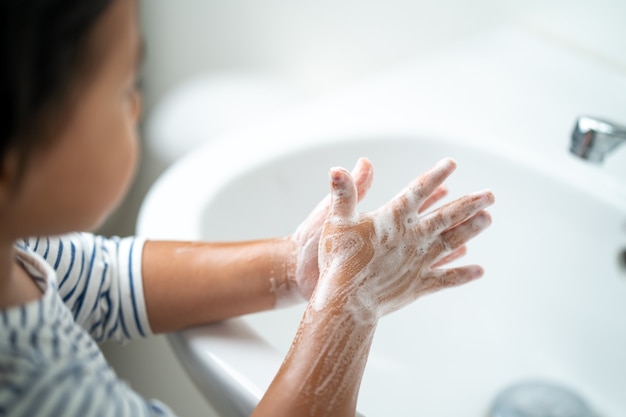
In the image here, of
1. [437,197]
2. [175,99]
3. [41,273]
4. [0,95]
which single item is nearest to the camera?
[0,95]

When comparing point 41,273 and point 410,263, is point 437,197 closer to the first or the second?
point 410,263

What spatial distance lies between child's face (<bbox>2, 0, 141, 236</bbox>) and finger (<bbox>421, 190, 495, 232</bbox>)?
236 millimetres

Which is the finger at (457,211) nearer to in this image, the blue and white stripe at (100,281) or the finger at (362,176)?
the finger at (362,176)

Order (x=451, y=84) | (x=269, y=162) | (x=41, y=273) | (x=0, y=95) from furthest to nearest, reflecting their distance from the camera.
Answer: (x=451, y=84), (x=269, y=162), (x=41, y=273), (x=0, y=95)

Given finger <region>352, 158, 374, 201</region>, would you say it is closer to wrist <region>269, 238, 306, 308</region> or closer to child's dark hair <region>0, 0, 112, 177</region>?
wrist <region>269, 238, 306, 308</region>

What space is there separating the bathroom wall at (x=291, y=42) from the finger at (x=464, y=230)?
386mm

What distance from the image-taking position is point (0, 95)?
333 mm

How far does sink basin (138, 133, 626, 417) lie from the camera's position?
27.9 inches

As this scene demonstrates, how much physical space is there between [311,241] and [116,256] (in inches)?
6.2

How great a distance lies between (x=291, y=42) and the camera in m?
1.12

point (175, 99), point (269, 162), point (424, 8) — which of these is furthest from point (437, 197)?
point (175, 99)

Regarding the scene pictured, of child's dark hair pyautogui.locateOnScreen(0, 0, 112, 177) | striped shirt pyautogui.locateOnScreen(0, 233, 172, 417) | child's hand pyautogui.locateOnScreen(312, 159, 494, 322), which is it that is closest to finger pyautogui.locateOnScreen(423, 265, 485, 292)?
child's hand pyautogui.locateOnScreen(312, 159, 494, 322)

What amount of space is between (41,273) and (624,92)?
2.10 feet

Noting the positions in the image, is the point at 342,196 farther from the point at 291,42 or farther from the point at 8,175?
the point at 291,42
